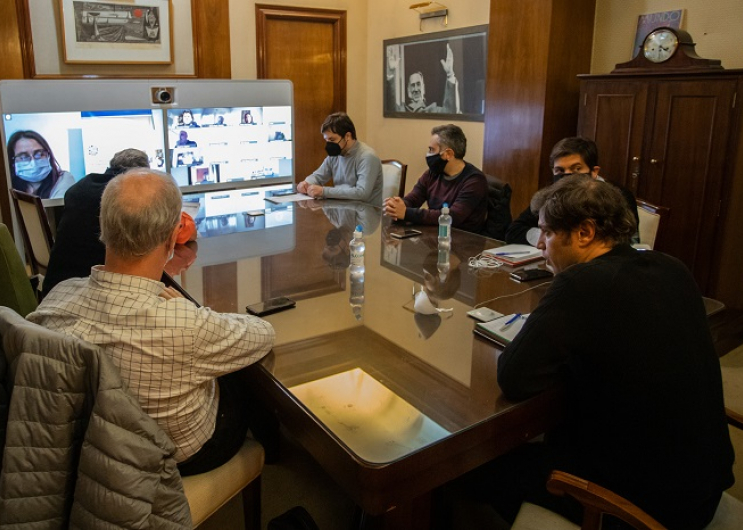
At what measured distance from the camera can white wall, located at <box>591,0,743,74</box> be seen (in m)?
3.29

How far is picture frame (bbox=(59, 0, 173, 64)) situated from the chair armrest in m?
4.73

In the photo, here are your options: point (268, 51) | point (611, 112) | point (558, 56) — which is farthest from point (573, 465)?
point (268, 51)

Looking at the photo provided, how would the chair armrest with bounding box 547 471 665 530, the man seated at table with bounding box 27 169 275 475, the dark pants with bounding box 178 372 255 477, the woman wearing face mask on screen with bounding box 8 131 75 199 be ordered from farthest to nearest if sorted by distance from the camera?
the woman wearing face mask on screen with bounding box 8 131 75 199, the dark pants with bounding box 178 372 255 477, the man seated at table with bounding box 27 169 275 475, the chair armrest with bounding box 547 471 665 530

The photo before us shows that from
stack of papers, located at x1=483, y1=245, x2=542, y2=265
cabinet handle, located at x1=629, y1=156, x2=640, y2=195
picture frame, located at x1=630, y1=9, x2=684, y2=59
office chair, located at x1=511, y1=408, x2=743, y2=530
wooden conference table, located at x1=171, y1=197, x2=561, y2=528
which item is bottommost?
office chair, located at x1=511, y1=408, x2=743, y2=530

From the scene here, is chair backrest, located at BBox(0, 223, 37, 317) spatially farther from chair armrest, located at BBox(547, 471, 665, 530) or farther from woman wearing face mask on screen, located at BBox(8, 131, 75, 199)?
woman wearing face mask on screen, located at BBox(8, 131, 75, 199)

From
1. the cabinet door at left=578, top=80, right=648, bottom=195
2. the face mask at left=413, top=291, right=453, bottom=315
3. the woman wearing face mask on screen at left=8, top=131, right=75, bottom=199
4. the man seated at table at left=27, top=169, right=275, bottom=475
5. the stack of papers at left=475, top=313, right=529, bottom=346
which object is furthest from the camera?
the woman wearing face mask on screen at left=8, top=131, right=75, bottom=199

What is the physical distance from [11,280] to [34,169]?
7.52 feet

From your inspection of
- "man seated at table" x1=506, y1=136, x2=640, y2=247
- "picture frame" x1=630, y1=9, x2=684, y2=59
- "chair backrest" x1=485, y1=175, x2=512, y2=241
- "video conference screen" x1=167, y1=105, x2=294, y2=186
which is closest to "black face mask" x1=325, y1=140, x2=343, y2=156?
"chair backrest" x1=485, y1=175, x2=512, y2=241

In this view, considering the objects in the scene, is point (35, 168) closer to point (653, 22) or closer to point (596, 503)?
Result: point (653, 22)

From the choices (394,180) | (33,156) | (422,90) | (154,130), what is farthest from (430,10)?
(33,156)

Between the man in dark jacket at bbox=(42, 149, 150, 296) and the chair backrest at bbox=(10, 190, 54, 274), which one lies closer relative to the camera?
the man in dark jacket at bbox=(42, 149, 150, 296)

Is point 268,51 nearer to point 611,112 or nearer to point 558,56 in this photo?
point 558,56

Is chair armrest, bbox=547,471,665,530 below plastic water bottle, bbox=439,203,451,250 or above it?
below

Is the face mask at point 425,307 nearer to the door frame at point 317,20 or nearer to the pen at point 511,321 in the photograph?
the pen at point 511,321
